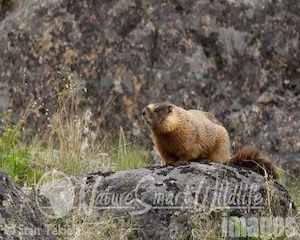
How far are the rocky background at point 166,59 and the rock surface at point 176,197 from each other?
11.3 feet

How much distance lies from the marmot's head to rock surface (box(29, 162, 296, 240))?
0.80 metres

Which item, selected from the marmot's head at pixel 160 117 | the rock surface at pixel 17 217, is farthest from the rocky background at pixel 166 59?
the rock surface at pixel 17 217

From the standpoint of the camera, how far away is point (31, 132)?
9461 mm

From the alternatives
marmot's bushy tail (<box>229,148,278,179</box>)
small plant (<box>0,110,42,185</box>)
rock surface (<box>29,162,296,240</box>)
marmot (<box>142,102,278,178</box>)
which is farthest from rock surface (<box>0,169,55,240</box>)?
marmot's bushy tail (<box>229,148,278,179</box>)

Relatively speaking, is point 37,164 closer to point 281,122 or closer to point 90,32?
point 90,32

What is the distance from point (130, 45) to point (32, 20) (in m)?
1.53

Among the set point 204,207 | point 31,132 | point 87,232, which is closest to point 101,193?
point 87,232

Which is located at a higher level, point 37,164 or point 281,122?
point 37,164

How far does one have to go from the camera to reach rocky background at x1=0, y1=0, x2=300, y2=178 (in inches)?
376

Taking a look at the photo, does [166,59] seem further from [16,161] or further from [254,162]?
[254,162]

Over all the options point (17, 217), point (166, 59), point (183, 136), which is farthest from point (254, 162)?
point (166, 59)

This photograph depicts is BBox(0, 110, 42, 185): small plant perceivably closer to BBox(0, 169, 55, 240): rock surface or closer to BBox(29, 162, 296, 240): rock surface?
BBox(29, 162, 296, 240): rock surface

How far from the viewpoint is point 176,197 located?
18.7ft

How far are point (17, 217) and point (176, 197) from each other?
1.62m
